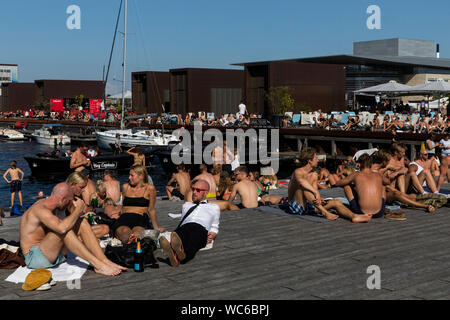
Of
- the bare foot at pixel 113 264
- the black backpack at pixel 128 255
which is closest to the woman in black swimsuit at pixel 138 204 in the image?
the black backpack at pixel 128 255

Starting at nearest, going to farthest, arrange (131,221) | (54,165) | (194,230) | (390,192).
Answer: (194,230)
(131,221)
(390,192)
(54,165)

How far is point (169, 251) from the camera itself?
6598mm

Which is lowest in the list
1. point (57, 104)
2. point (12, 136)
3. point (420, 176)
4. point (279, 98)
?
point (12, 136)

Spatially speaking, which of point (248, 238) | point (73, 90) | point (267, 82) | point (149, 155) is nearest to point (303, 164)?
point (248, 238)

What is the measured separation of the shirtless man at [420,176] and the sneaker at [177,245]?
257 inches

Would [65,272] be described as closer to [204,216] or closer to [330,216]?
[204,216]

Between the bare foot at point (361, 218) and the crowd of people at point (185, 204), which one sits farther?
the bare foot at point (361, 218)

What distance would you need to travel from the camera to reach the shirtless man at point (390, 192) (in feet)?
34.3

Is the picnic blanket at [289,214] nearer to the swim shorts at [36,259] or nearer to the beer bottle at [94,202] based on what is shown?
the beer bottle at [94,202]

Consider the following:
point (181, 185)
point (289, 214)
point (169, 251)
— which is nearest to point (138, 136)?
point (181, 185)

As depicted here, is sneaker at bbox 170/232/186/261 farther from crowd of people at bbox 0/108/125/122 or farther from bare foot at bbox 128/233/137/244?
crowd of people at bbox 0/108/125/122

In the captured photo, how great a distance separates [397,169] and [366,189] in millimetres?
2291

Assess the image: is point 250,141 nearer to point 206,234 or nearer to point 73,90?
point 206,234

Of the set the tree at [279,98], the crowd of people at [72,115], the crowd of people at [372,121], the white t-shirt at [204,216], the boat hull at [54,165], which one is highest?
the tree at [279,98]
